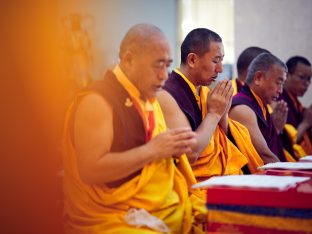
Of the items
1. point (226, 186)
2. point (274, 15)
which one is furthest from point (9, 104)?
point (274, 15)

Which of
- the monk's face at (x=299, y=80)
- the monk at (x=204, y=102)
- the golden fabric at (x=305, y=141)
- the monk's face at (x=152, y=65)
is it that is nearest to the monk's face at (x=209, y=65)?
the monk at (x=204, y=102)

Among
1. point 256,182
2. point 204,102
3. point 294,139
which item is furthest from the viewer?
point 294,139

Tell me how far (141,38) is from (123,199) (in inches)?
26.5

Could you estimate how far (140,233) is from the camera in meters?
2.34

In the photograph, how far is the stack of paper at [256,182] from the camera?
228 centimetres

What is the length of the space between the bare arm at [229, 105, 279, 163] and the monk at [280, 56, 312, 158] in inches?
65.3

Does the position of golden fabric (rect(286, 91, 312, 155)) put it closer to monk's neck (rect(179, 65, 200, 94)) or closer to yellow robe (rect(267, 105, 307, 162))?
yellow robe (rect(267, 105, 307, 162))

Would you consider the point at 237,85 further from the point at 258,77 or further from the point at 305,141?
the point at 305,141

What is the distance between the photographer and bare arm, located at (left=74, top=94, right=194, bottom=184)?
7.84 feet

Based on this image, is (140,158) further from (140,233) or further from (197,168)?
(197,168)

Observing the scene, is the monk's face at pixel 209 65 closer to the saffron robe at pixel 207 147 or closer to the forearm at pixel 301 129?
the saffron robe at pixel 207 147

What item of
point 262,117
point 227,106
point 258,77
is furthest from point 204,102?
point 258,77

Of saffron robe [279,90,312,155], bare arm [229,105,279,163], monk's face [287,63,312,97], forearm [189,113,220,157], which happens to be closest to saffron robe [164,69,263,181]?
forearm [189,113,220,157]

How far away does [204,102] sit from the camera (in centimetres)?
332
